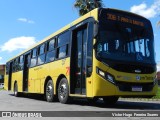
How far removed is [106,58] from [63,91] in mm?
3059

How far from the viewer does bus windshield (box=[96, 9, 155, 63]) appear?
11438 mm

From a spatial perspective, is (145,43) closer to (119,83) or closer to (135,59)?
(135,59)

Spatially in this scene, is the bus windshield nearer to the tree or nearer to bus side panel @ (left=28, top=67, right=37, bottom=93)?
bus side panel @ (left=28, top=67, right=37, bottom=93)

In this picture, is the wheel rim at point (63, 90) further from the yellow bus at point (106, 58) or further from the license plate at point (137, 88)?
the license plate at point (137, 88)

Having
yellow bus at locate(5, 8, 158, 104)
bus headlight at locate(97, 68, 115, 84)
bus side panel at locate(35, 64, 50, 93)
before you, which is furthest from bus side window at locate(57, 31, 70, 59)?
bus headlight at locate(97, 68, 115, 84)

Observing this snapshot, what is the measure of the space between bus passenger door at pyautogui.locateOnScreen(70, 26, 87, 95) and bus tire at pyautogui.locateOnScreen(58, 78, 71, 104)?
1.54ft

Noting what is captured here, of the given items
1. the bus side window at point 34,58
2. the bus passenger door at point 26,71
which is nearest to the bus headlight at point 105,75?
the bus side window at point 34,58

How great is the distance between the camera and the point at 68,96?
13227 millimetres

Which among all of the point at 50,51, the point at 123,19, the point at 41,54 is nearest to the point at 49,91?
the point at 50,51

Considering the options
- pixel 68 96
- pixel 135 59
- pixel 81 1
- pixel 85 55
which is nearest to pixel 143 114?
pixel 135 59

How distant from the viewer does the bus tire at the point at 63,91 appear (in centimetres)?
1330

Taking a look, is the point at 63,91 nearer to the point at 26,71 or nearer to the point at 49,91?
the point at 49,91

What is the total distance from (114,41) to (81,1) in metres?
22.3

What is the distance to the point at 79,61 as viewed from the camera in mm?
12664
